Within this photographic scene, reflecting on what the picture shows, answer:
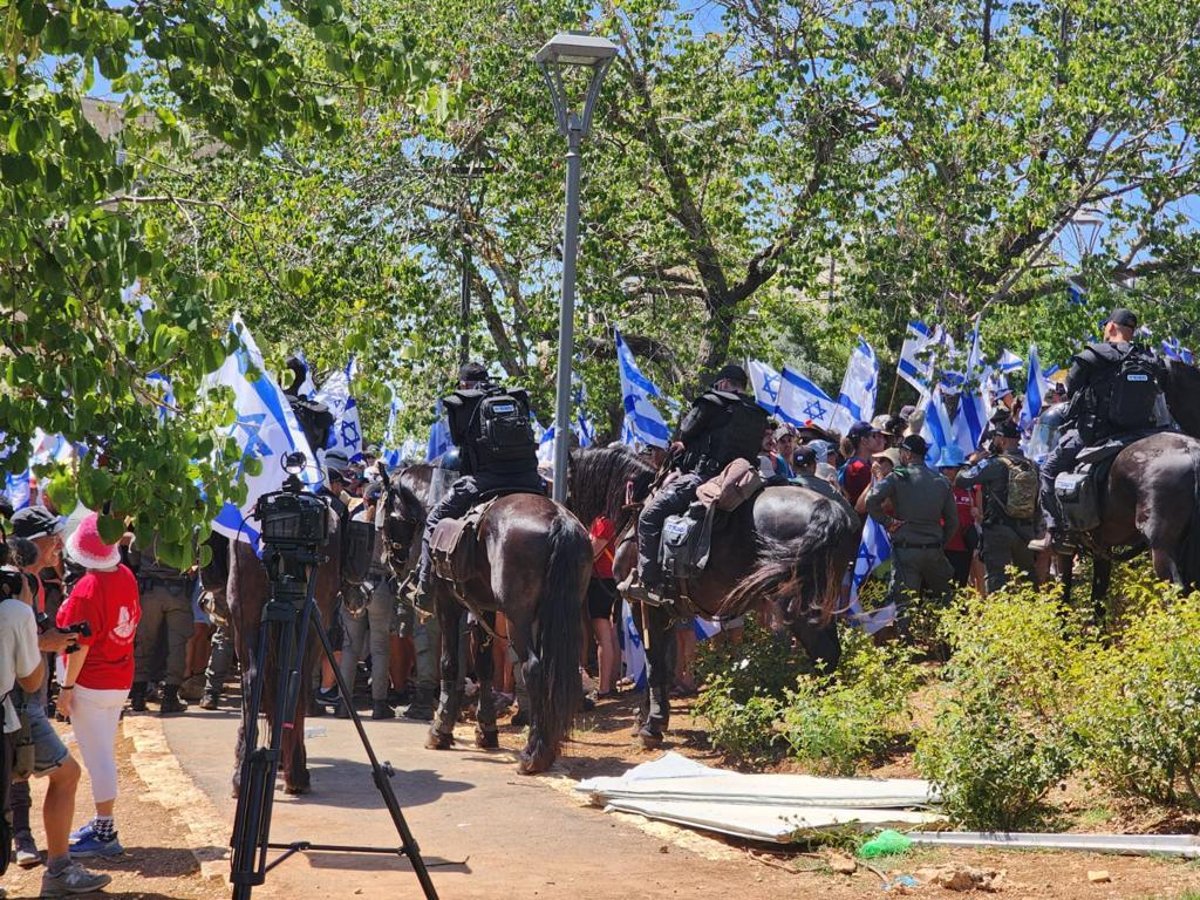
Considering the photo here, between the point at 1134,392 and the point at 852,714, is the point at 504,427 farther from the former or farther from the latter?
the point at 1134,392

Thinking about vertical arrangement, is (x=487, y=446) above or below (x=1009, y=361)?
below

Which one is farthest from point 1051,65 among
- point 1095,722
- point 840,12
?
point 1095,722

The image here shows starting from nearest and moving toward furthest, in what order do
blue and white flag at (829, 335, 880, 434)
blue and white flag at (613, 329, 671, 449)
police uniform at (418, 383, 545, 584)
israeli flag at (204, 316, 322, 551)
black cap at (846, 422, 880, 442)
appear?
israeli flag at (204, 316, 322, 551), police uniform at (418, 383, 545, 584), black cap at (846, 422, 880, 442), blue and white flag at (613, 329, 671, 449), blue and white flag at (829, 335, 880, 434)

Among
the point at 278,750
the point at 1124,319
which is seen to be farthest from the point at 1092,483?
the point at 278,750

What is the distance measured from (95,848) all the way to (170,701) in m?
5.97

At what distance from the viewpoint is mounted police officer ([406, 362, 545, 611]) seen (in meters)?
12.2

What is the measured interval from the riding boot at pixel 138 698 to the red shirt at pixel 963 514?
25.3 ft

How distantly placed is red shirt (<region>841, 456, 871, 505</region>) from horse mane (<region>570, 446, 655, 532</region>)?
8.78 ft

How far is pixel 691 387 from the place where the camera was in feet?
70.7

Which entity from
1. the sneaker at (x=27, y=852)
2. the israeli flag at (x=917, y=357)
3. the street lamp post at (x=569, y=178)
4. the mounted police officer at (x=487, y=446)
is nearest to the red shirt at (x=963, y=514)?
the israeli flag at (x=917, y=357)

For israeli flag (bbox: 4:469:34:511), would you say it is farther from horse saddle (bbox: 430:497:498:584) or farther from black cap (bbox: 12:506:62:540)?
black cap (bbox: 12:506:62:540)

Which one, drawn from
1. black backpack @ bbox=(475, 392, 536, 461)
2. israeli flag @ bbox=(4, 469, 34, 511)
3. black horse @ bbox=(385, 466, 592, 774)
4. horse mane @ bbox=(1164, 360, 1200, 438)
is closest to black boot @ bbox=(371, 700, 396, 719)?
black horse @ bbox=(385, 466, 592, 774)

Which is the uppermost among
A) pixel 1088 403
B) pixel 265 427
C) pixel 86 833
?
pixel 1088 403

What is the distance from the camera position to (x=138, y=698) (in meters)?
14.9
